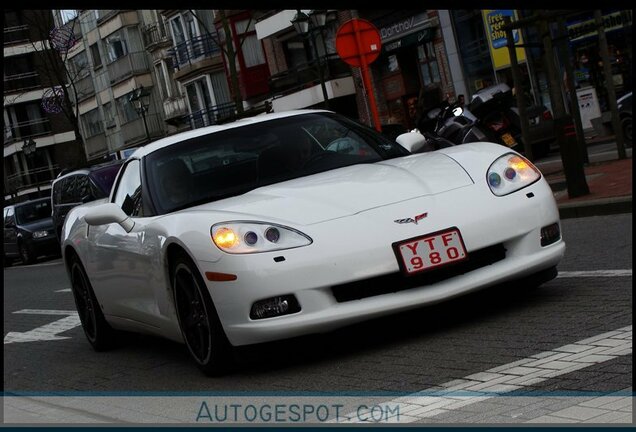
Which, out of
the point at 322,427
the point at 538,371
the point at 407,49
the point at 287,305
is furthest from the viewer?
the point at 407,49

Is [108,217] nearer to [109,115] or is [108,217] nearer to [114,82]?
[114,82]

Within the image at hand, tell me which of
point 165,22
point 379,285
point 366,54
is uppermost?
point 165,22

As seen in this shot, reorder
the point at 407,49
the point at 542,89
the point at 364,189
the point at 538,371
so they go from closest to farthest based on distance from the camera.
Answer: the point at 538,371 → the point at 364,189 → the point at 542,89 → the point at 407,49

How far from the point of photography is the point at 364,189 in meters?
6.20

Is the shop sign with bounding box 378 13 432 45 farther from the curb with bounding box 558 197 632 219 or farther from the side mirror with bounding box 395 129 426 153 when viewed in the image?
the side mirror with bounding box 395 129 426 153

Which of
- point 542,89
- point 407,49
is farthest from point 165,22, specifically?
point 542,89

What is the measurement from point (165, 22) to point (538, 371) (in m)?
62.7

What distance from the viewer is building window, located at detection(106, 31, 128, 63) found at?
71.7 m

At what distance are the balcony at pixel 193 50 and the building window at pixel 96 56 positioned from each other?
14.2 meters

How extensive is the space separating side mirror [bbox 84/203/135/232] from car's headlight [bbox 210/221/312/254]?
125 cm

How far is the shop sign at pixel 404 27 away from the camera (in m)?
40.3

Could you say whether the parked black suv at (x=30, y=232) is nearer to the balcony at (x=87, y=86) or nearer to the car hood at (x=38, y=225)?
the car hood at (x=38, y=225)

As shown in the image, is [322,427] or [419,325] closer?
[322,427]

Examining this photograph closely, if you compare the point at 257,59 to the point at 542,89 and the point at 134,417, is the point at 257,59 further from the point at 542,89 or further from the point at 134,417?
the point at 134,417
